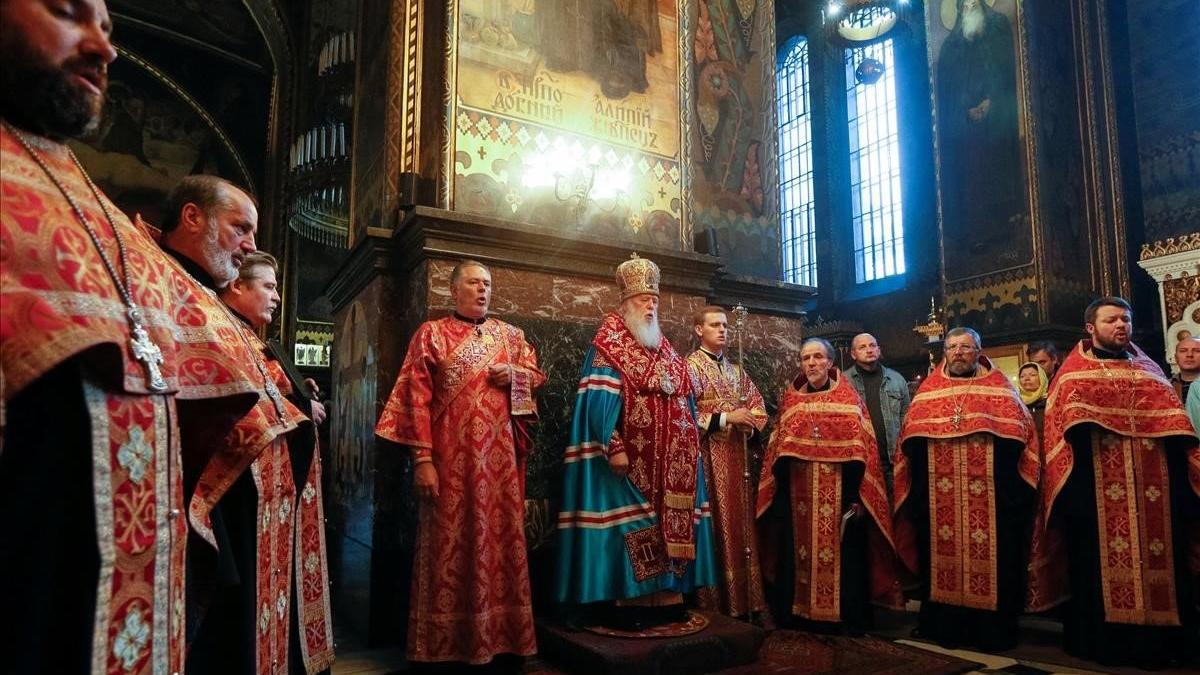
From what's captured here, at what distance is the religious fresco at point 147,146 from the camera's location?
14336mm

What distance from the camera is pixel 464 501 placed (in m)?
3.96

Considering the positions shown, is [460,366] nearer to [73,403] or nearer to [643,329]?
[643,329]

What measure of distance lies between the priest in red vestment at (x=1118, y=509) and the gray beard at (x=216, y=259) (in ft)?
15.6

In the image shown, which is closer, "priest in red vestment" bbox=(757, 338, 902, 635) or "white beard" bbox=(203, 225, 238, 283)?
"white beard" bbox=(203, 225, 238, 283)

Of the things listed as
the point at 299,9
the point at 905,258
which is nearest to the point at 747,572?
the point at 905,258

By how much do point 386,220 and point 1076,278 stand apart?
395 inches

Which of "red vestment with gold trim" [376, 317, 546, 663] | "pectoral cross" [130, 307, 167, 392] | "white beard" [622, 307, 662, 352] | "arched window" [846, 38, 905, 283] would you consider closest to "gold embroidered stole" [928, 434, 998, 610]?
"white beard" [622, 307, 662, 352]

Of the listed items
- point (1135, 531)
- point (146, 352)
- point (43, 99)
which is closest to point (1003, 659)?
point (1135, 531)

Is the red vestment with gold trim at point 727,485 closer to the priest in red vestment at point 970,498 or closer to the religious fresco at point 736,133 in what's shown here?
the priest in red vestment at point 970,498

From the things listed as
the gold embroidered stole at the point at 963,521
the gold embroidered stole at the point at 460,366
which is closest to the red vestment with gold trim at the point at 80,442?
the gold embroidered stole at the point at 460,366

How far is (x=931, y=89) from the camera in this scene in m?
12.5

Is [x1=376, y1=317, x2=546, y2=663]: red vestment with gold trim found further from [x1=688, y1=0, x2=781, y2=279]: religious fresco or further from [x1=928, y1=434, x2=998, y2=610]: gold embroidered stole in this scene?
[x1=688, y1=0, x2=781, y2=279]: religious fresco

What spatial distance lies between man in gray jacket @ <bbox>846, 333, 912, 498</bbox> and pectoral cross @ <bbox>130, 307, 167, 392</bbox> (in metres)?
5.96

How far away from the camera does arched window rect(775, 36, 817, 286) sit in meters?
15.9
